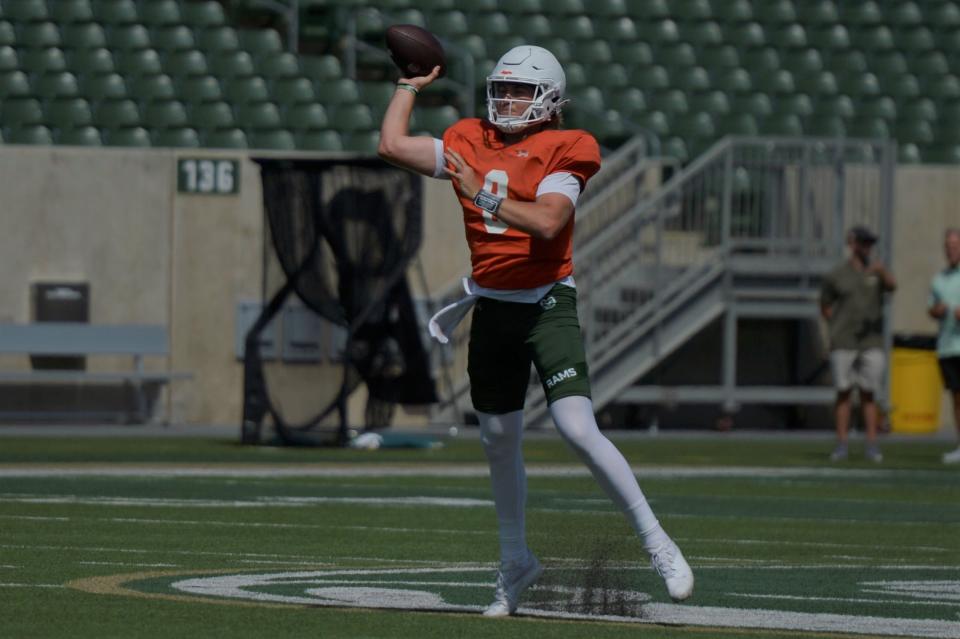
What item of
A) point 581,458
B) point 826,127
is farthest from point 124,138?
point 581,458

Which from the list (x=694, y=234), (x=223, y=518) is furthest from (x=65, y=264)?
(x=223, y=518)

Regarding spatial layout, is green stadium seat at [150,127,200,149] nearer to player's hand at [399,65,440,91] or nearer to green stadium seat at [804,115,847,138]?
green stadium seat at [804,115,847,138]

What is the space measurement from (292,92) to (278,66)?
374mm

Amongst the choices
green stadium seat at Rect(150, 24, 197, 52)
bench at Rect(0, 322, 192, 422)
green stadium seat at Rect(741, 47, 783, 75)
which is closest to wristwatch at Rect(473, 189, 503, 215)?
bench at Rect(0, 322, 192, 422)

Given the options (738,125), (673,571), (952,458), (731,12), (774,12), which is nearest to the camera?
(673,571)

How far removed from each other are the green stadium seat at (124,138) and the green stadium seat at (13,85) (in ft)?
3.20

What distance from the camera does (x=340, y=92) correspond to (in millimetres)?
24812

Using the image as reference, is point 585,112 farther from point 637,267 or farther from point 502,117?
point 502,117

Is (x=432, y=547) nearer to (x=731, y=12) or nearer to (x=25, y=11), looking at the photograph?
(x=25, y=11)

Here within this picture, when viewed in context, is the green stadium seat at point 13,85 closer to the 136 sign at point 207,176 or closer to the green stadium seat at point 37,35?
the green stadium seat at point 37,35

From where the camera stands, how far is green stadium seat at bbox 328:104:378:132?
971 inches

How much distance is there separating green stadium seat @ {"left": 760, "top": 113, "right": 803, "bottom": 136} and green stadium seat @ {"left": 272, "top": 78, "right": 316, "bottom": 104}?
5506mm

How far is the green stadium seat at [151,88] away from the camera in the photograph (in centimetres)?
2452

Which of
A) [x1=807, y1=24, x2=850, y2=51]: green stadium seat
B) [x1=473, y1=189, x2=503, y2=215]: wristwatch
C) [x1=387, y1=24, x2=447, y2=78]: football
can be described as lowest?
[x1=473, y1=189, x2=503, y2=215]: wristwatch
